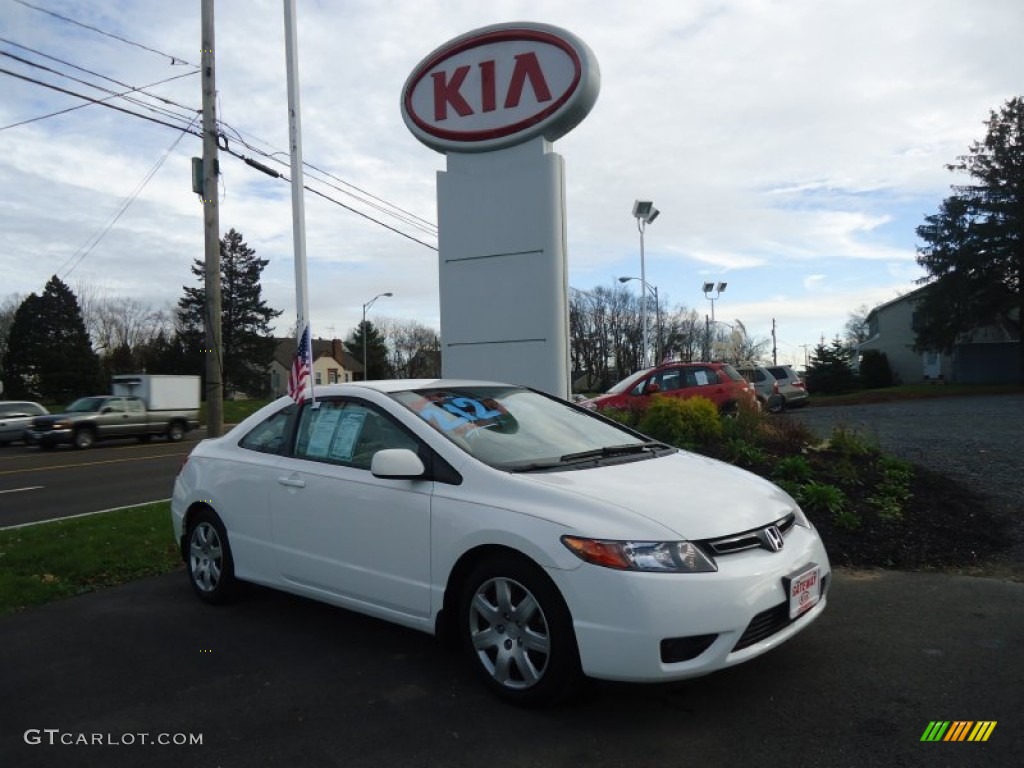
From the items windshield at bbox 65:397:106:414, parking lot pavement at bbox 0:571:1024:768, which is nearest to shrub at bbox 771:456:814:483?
parking lot pavement at bbox 0:571:1024:768

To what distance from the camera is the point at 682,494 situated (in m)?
3.50

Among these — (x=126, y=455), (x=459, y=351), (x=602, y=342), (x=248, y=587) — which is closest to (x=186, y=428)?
(x=126, y=455)

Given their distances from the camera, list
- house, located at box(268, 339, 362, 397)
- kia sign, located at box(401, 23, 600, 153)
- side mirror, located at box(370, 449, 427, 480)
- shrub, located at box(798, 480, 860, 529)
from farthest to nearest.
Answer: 1. house, located at box(268, 339, 362, 397)
2. kia sign, located at box(401, 23, 600, 153)
3. shrub, located at box(798, 480, 860, 529)
4. side mirror, located at box(370, 449, 427, 480)

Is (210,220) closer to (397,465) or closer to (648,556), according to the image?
(397,465)

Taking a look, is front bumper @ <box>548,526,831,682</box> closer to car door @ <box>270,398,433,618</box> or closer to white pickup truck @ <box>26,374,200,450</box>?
car door @ <box>270,398,433,618</box>

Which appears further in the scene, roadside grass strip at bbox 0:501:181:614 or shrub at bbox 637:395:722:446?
shrub at bbox 637:395:722:446

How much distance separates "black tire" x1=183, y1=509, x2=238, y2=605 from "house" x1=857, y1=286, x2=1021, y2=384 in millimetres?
40253

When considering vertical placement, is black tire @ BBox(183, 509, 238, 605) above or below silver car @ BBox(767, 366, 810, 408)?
below

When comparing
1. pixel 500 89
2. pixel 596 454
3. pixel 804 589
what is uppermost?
pixel 500 89

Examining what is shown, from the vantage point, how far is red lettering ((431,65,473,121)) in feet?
26.1

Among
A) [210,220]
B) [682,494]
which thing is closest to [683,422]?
[682,494]

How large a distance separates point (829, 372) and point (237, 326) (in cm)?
4620

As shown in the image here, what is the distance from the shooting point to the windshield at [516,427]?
3.91 meters

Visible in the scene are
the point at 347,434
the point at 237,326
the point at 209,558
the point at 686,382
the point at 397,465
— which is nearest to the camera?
the point at 397,465
